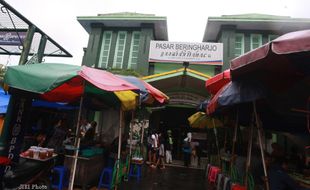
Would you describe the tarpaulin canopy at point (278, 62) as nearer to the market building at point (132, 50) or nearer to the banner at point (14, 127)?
the banner at point (14, 127)

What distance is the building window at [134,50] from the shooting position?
14.5 meters

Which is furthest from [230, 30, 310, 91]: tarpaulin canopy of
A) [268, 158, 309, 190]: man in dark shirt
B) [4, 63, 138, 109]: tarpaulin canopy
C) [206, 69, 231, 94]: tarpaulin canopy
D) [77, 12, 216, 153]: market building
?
[77, 12, 216, 153]: market building

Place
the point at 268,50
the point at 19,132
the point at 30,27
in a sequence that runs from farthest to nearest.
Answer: the point at 30,27, the point at 19,132, the point at 268,50

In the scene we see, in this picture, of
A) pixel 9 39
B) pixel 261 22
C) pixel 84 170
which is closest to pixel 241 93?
pixel 84 170

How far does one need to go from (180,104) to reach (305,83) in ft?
28.8

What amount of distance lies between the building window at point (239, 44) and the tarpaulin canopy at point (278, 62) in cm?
1069

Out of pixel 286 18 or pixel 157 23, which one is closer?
pixel 286 18

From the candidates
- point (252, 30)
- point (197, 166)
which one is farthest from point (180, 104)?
point (252, 30)

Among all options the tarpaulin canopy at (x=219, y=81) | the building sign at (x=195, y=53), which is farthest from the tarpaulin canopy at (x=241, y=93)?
the building sign at (x=195, y=53)

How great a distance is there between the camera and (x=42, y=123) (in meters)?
12.7

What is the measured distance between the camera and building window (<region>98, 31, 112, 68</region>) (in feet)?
48.7

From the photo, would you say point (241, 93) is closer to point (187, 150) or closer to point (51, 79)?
point (51, 79)

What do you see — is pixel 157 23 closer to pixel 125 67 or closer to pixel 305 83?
pixel 125 67

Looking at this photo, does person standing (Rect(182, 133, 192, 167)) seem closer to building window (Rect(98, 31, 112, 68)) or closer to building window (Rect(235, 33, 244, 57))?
building window (Rect(235, 33, 244, 57))
